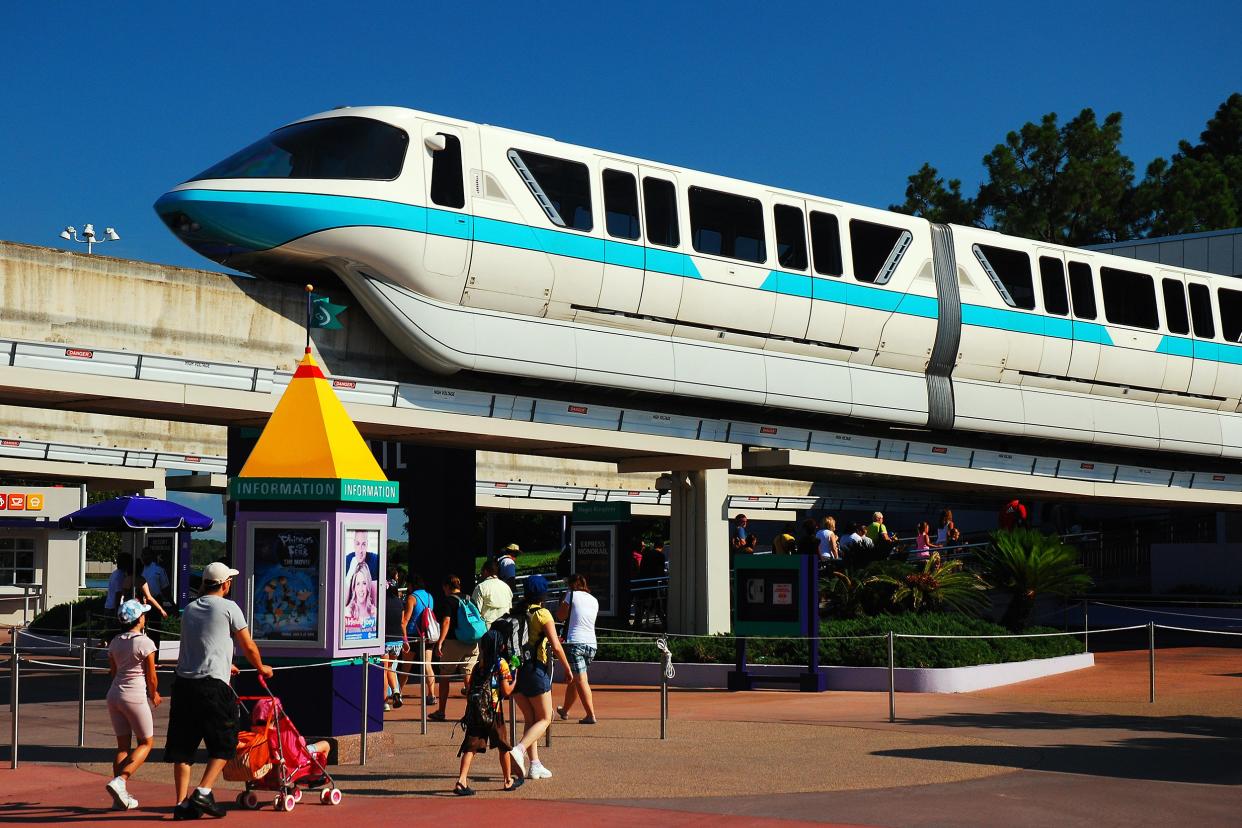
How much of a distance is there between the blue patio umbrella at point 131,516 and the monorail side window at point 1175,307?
19.2 m

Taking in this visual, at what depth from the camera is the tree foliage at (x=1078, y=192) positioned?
70000 mm

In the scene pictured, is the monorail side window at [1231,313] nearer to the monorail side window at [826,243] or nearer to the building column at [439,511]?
the monorail side window at [826,243]

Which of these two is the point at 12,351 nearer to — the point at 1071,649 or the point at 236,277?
the point at 236,277

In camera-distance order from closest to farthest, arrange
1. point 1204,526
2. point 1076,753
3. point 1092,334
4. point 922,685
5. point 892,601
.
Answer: point 1076,753 → point 922,685 → point 892,601 → point 1092,334 → point 1204,526

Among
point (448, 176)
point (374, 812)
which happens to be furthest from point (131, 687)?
point (448, 176)

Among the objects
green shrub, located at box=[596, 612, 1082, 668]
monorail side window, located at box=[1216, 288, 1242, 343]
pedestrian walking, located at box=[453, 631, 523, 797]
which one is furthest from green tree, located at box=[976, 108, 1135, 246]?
pedestrian walking, located at box=[453, 631, 523, 797]

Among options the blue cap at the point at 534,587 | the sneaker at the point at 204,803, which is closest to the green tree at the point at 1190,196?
the blue cap at the point at 534,587

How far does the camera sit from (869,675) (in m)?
19.1

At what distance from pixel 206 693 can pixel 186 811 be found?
31.7 inches

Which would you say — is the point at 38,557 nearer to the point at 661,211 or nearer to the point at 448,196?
the point at 448,196

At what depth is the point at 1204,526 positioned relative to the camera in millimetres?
36688

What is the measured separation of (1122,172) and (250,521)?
66789mm

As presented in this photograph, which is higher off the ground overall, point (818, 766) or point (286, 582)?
point (286, 582)

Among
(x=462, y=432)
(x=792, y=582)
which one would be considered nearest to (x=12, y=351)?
(x=462, y=432)
